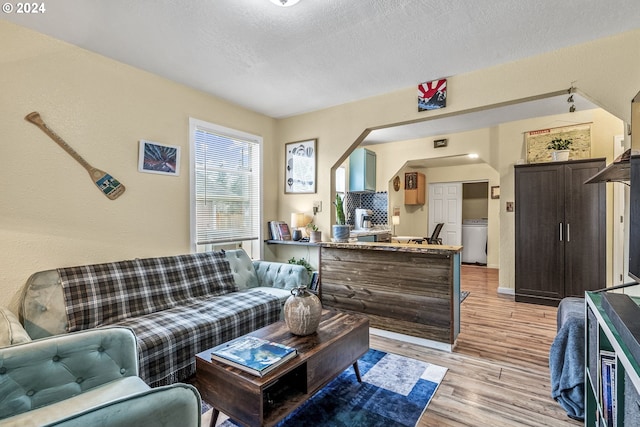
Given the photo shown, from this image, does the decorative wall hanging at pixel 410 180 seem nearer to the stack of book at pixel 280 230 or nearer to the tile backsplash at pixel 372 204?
the tile backsplash at pixel 372 204

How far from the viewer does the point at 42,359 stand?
1.38 m

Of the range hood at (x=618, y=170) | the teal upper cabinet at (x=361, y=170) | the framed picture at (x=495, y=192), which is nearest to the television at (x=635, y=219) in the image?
the range hood at (x=618, y=170)

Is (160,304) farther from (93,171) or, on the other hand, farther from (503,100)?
(503,100)

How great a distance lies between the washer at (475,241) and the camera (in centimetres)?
→ 707

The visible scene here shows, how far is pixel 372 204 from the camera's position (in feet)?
20.4

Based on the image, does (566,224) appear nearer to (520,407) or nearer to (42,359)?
(520,407)

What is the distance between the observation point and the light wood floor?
5.90ft

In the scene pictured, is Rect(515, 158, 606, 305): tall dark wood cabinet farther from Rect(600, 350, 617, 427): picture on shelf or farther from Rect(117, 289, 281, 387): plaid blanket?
Rect(117, 289, 281, 387): plaid blanket

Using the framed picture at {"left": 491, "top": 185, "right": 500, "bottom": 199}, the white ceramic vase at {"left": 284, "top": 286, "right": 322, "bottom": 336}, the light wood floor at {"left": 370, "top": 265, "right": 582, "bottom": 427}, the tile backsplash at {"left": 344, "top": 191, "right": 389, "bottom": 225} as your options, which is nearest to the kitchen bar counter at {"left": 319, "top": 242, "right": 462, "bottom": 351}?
the light wood floor at {"left": 370, "top": 265, "right": 582, "bottom": 427}

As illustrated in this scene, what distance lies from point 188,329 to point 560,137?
16.5ft

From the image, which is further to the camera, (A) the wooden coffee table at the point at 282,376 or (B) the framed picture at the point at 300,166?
(B) the framed picture at the point at 300,166

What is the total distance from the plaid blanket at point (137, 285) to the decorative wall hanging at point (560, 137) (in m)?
4.46

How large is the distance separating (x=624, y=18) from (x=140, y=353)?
3841 millimetres

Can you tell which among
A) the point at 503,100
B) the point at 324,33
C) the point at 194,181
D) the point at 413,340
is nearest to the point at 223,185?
the point at 194,181
